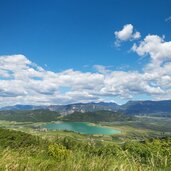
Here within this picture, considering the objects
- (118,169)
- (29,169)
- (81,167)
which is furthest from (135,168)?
(29,169)

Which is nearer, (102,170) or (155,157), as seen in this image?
(102,170)

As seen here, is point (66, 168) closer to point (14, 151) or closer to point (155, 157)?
point (14, 151)

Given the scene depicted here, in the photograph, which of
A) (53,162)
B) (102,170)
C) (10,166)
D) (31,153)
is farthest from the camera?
(31,153)

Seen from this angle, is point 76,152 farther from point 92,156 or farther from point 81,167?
point 81,167

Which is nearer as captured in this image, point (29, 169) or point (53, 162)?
point (29, 169)

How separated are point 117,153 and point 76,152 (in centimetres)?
83

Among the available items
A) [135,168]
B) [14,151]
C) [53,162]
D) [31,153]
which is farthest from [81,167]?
[14,151]

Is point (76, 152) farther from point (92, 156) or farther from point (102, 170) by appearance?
point (102, 170)

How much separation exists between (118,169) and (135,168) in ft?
1.38

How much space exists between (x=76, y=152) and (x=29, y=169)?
1600mm

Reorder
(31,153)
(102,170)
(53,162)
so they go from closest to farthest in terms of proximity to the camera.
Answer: (102,170), (53,162), (31,153)

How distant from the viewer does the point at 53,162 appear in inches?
210

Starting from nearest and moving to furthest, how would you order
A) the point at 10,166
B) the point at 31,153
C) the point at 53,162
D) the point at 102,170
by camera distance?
1. the point at 10,166
2. the point at 102,170
3. the point at 53,162
4. the point at 31,153

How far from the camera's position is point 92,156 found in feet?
19.6
